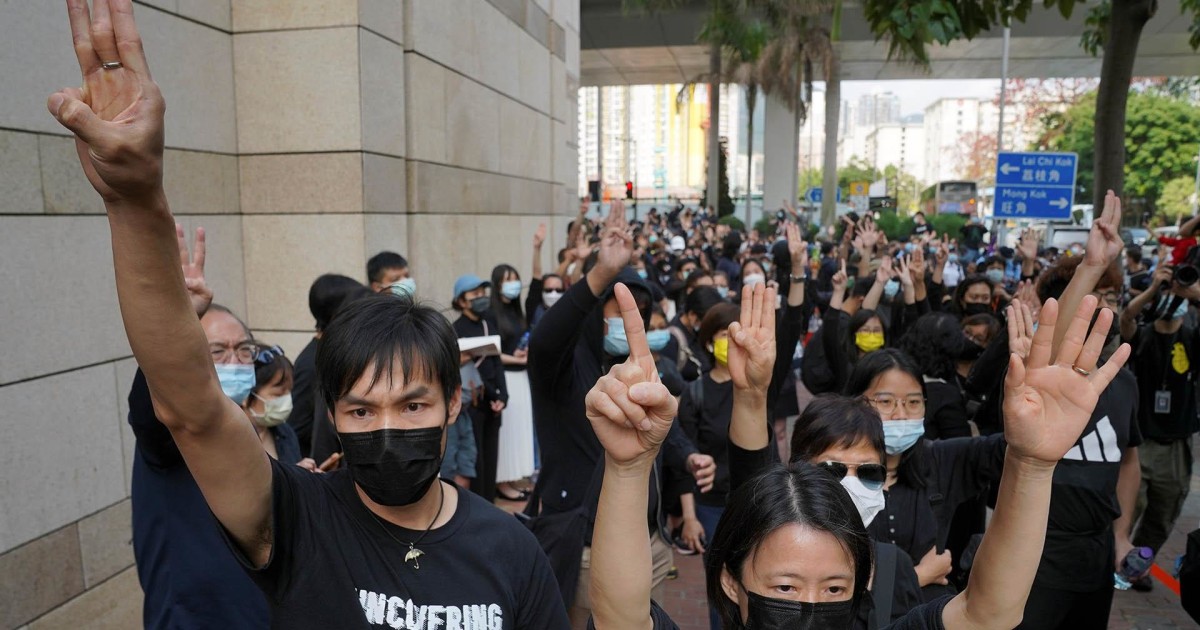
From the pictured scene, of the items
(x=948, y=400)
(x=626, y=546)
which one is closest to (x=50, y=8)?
(x=626, y=546)

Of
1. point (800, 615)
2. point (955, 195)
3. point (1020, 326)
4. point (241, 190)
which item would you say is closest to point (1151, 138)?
point (955, 195)

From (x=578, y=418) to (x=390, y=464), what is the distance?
5.44ft

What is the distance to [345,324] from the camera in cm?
191

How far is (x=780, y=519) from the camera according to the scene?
182 cm

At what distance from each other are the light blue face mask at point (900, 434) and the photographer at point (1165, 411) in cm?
306

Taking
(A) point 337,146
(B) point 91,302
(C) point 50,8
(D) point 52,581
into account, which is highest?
(C) point 50,8

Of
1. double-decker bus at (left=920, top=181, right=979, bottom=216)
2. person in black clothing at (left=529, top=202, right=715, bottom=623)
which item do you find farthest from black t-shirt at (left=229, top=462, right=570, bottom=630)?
double-decker bus at (left=920, top=181, right=979, bottom=216)

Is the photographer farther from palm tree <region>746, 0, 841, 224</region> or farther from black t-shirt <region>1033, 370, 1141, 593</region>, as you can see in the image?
palm tree <region>746, 0, 841, 224</region>

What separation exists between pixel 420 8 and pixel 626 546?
5.59 metres

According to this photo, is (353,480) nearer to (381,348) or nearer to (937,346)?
(381,348)

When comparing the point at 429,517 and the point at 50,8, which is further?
the point at 50,8

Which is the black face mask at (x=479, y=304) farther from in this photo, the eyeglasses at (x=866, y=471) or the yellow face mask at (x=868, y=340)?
the eyeglasses at (x=866, y=471)

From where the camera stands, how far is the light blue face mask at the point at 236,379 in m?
2.55

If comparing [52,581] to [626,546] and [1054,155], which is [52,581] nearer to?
[626,546]
